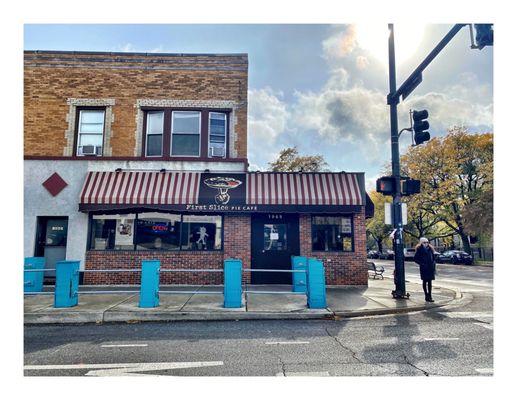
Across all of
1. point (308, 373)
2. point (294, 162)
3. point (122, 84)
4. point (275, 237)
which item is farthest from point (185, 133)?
point (294, 162)

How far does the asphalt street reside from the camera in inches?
187

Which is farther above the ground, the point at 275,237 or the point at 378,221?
the point at 378,221

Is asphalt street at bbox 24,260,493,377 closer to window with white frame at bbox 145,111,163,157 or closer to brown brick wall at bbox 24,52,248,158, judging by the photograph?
window with white frame at bbox 145,111,163,157

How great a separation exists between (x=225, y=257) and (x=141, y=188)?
410 cm

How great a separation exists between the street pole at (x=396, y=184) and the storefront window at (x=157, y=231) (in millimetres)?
7826

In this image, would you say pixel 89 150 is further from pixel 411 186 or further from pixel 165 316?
pixel 411 186

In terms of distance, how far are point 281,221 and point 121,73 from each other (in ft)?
29.4

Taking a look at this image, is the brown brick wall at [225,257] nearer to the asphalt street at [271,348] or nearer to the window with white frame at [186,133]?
the window with white frame at [186,133]

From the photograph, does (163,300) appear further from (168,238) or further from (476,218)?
(476,218)

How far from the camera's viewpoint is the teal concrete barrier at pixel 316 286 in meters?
8.52

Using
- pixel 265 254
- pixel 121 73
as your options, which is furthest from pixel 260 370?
pixel 121 73

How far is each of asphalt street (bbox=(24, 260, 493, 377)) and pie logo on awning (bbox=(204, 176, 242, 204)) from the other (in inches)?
220

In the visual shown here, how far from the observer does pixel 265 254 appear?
12.9 meters

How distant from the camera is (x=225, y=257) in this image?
41.4 ft
